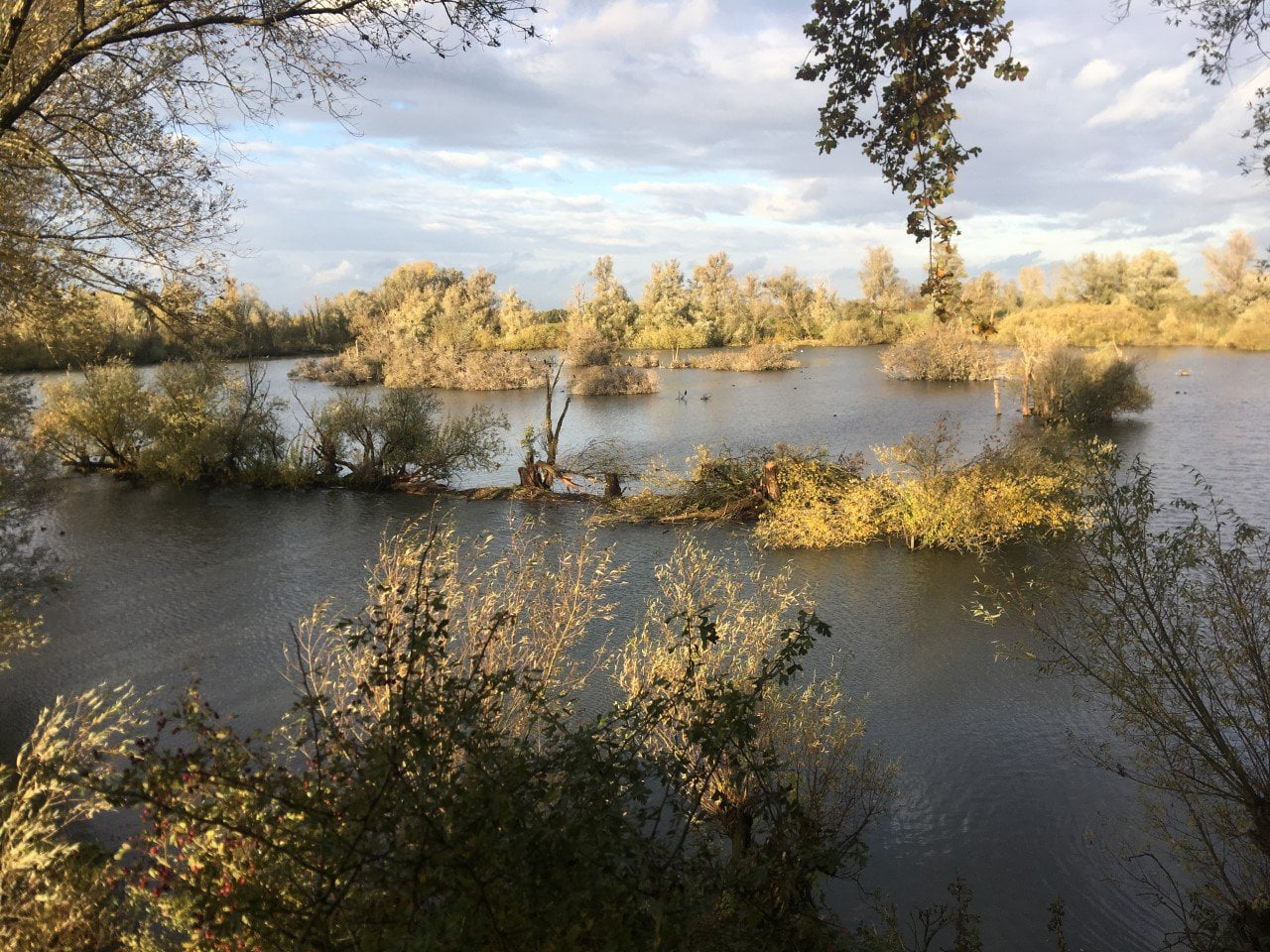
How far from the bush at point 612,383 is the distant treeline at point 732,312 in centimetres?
597

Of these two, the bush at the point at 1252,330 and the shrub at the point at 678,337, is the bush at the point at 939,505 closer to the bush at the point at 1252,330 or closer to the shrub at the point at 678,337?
the bush at the point at 1252,330

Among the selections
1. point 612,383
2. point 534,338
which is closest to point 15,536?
point 612,383

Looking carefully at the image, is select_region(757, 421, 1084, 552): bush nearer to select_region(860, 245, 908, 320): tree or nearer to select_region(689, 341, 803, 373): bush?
select_region(689, 341, 803, 373): bush

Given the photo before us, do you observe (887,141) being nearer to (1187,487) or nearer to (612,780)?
(612,780)

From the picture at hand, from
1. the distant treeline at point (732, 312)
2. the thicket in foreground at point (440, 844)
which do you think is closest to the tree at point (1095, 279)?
the distant treeline at point (732, 312)

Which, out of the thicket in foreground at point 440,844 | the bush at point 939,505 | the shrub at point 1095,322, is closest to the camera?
the thicket in foreground at point 440,844

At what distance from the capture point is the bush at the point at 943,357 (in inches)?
1297

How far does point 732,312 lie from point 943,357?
89.8 feet

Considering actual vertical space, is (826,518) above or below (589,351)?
below

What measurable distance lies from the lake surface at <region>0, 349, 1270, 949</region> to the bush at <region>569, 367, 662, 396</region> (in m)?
12.0

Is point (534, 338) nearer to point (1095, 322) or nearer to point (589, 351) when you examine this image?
point (589, 351)

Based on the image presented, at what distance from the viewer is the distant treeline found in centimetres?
4262

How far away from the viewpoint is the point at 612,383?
34.1m

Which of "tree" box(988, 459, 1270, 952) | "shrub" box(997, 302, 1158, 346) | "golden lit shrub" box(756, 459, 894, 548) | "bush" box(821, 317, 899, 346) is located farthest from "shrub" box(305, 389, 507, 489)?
"bush" box(821, 317, 899, 346)
